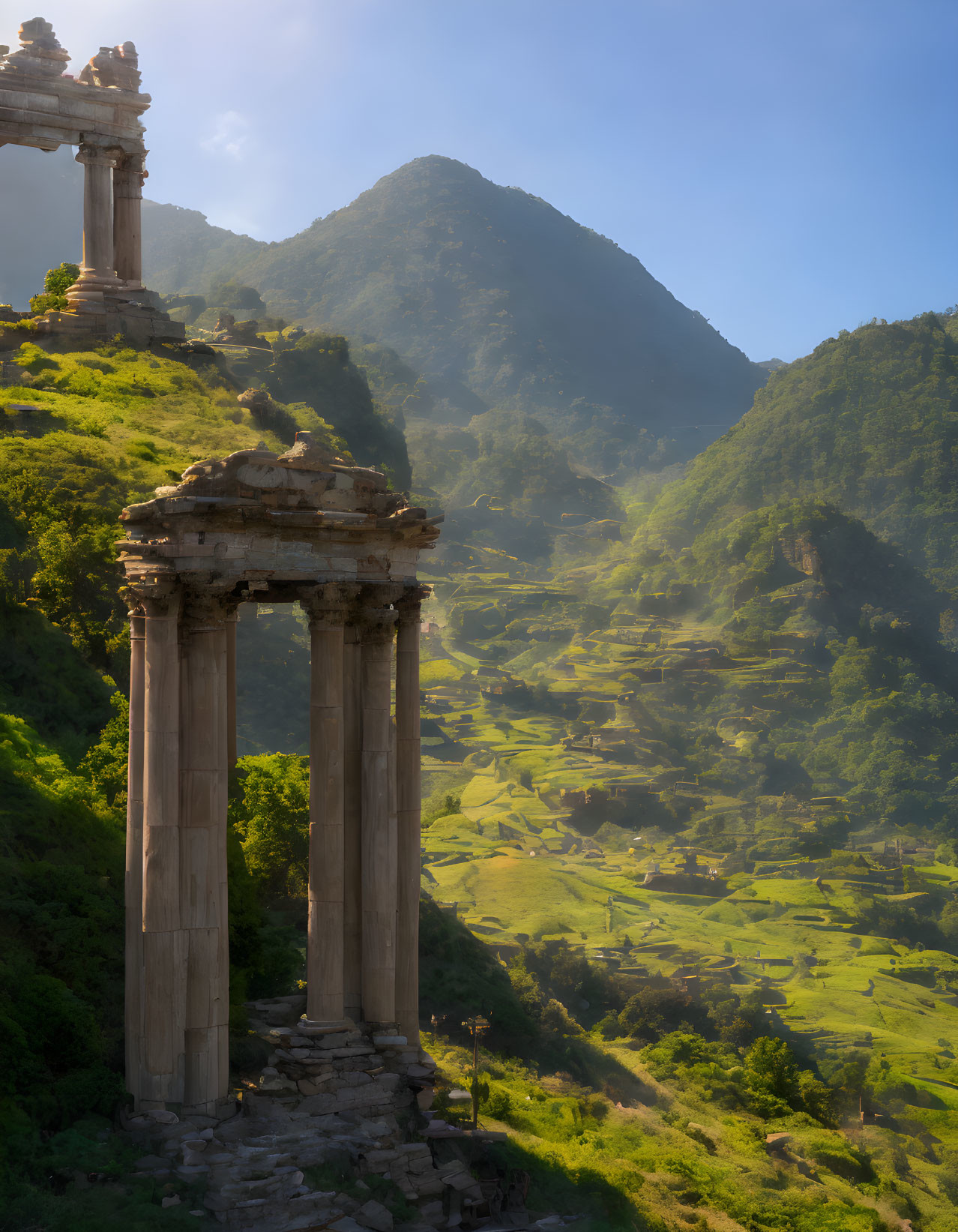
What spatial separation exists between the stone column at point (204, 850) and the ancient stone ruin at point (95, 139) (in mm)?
42284

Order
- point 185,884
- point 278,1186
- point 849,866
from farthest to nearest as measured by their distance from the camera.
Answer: point 849,866
point 185,884
point 278,1186

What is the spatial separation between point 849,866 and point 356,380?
3381 inches

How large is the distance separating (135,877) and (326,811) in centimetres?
304

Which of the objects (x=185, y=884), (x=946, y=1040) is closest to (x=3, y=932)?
(x=185, y=884)

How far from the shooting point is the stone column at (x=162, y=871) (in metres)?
16.6

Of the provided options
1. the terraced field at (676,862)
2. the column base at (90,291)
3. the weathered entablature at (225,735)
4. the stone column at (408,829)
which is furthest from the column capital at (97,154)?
the terraced field at (676,862)

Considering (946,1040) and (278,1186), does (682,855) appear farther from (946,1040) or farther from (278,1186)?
(278,1186)

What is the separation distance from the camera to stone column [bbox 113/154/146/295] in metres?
55.8

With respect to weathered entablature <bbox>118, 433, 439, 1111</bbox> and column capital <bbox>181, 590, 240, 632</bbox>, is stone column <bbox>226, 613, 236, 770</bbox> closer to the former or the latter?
weathered entablature <bbox>118, 433, 439, 1111</bbox>

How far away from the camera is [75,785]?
24.9m

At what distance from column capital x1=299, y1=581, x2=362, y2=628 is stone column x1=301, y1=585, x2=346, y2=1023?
12 millimetres

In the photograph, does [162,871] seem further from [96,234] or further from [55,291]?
[55,291]

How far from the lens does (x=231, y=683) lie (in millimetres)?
24531

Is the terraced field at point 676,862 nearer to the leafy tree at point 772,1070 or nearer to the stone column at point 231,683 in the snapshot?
the leafy tree at point 772,1070
